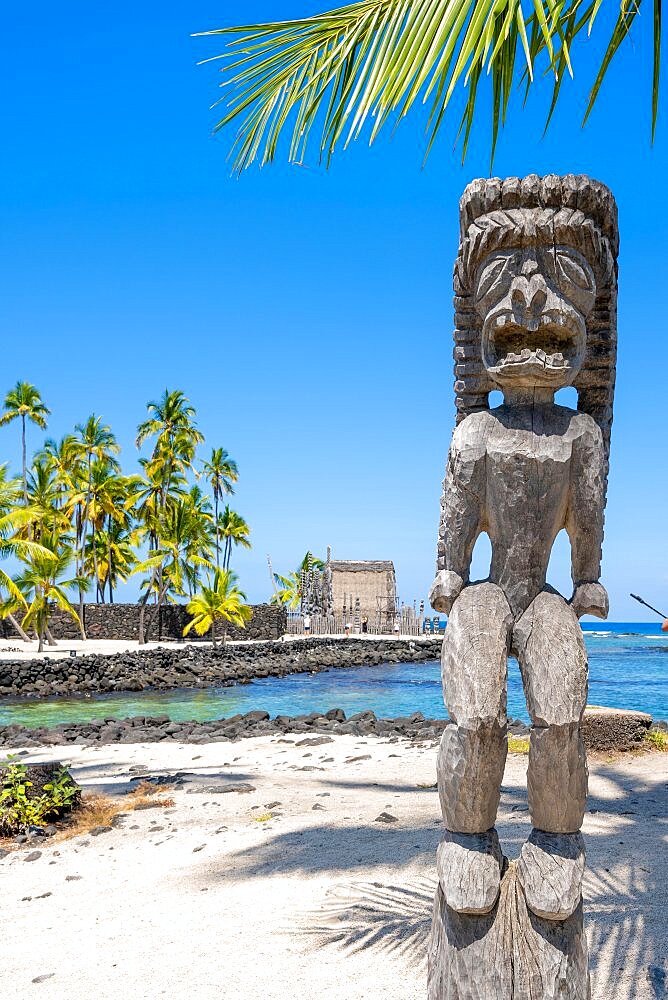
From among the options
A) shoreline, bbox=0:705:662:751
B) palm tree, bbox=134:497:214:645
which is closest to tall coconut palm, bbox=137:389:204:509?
palm tree, bbox=134:497:214:645

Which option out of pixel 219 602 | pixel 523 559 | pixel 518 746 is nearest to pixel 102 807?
pixel 518 746

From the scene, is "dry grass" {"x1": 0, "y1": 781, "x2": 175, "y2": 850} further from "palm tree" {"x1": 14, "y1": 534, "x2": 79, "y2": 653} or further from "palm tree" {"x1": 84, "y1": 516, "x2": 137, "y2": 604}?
"palm tree" {"x1": 84, "y1": 516, "x2": 137, "y2": 604}

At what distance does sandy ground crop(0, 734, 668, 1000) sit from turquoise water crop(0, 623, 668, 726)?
10746 millimetres

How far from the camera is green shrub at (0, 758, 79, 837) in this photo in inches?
281

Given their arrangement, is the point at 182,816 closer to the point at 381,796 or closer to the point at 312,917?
the point at 381,796

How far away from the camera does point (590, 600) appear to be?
11.8 feet

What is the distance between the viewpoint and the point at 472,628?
11.1 ft

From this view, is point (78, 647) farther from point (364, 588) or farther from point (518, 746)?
point (518, 746)

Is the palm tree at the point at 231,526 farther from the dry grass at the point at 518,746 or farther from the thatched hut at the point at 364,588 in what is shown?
the dry grass at the point at 518,746

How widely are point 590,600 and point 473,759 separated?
873 mm

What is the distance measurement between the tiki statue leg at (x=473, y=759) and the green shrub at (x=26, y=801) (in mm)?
5034

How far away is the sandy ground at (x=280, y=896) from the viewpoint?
435cm

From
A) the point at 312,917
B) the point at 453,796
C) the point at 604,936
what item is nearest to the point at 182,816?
the point at 312,917

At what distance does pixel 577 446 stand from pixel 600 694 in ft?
85.4
